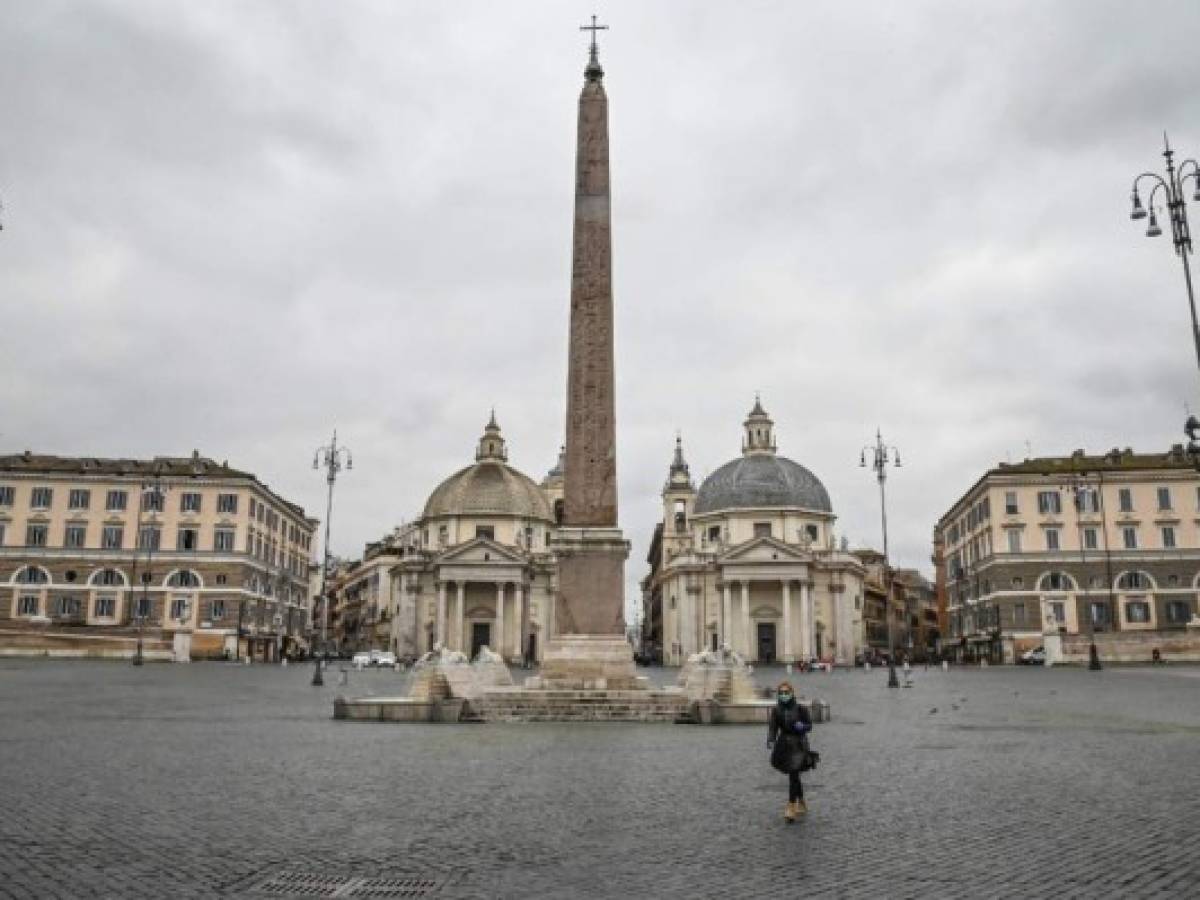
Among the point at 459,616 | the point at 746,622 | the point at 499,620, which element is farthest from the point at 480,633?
the point at 746,622

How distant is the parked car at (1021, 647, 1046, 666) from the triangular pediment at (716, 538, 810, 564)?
17.3 meters

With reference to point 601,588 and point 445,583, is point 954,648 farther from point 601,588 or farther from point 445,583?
point 601,588

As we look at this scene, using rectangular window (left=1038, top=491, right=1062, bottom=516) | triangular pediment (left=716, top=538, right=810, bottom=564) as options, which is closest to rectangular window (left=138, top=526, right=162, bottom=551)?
triangular pediment (left=716, top=538, right=810, bottom=564)

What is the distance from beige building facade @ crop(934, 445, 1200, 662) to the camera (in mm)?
61094

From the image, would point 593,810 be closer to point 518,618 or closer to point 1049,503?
point 1049,503

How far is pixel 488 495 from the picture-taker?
79.1m

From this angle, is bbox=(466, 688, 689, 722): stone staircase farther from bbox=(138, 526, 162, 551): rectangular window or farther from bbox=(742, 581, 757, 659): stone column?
bbox=(742, 581, 757, 659): stone column

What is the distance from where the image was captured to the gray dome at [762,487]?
78.4 m

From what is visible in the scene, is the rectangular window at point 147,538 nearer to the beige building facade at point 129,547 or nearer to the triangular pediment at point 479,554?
the beige building facade at point 129,547

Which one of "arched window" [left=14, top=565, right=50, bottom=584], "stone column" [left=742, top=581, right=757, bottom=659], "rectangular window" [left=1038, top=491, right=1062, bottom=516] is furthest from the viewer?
"stone column" [left=742, top=581, right=757, bottom=659]

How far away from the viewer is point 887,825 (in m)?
8.01

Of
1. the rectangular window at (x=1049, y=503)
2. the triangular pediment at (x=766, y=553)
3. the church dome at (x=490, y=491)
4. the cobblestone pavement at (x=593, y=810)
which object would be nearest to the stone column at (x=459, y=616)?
the church dome at (x=490, y=491)

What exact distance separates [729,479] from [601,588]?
61.5 m

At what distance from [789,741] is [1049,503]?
61.2 metres
